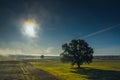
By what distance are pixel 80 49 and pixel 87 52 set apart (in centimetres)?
376

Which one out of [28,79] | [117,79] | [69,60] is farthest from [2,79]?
[69,60]

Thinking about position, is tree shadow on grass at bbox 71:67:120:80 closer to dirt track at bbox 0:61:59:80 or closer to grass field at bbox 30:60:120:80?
grass field at bbox 30:60:120:80

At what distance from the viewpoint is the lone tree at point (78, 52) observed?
10675cm

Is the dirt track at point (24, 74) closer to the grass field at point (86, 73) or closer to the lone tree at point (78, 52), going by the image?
the grass field at point (86, 73)

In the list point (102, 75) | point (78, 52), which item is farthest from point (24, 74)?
point (78, 52)

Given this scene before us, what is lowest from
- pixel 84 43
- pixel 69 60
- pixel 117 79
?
pixel 117 79

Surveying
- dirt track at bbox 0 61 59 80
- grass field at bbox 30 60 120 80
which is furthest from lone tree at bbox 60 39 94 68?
dirt track at bbox 0 61 59 80

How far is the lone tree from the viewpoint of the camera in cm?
10675

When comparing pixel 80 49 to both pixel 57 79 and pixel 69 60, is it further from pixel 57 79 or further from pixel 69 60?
pixel 57 79

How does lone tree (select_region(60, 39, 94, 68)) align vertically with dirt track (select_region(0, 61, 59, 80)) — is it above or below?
above

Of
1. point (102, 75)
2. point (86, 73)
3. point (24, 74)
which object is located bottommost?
point (102, 75)

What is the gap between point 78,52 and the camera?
352 feet

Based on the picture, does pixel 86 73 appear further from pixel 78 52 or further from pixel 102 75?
pixel 78 52

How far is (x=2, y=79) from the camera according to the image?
5197cm
